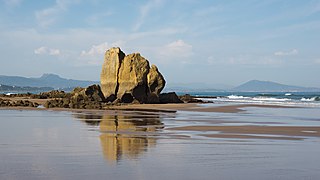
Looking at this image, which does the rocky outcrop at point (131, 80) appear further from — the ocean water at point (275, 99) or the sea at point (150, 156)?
the sea at point (150, 156)

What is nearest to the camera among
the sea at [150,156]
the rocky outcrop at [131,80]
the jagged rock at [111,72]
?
the sea at [150,156]

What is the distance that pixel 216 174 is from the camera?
8.74 metres

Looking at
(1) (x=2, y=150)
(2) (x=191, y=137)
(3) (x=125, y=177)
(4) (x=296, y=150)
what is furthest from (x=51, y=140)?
(4) (x=296, y=150)

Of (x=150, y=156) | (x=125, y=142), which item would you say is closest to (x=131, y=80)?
(x=125, y=142)

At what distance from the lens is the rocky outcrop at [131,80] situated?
136ft

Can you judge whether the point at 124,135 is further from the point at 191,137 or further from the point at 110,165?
the point at 110,165

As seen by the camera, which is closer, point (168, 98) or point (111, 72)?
point (111, 72)

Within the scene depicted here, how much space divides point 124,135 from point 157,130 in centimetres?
250

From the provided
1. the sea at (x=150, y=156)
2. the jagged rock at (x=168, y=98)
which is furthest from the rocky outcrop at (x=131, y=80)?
the sea at (x=150, y=156)

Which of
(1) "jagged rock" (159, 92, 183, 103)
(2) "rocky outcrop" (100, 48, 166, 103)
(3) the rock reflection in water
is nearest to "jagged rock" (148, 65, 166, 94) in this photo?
(2) "rocky outcrop" (100, 48, 166, 103)

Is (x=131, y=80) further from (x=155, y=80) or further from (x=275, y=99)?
(x=275, y=99)

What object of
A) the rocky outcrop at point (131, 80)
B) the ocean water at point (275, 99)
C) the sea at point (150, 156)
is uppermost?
the rocky outcrop at point (131, 80)

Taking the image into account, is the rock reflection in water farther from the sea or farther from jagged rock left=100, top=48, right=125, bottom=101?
jagged rock left=100, top=48, right=125, bottom=101

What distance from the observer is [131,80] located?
41.1 metres
